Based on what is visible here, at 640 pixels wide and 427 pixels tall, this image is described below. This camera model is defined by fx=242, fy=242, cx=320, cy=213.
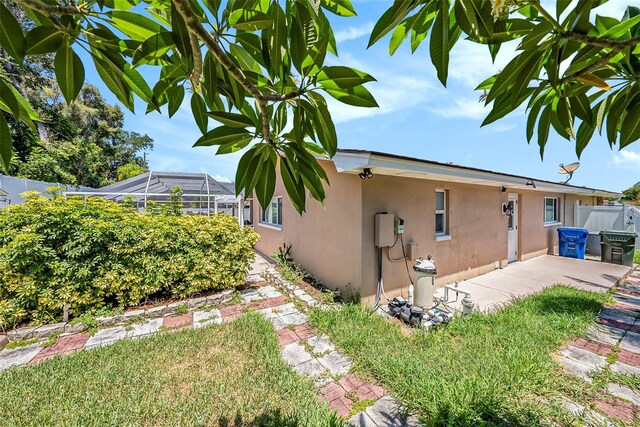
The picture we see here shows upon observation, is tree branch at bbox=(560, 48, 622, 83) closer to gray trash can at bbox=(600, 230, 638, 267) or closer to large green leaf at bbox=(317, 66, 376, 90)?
large green leaf at bbox=(317, 66, 376, 90)

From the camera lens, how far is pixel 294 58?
0.82 meters

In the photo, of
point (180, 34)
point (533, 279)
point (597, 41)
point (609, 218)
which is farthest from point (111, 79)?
point (609, 218)

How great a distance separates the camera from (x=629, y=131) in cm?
95

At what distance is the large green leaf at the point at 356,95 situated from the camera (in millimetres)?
956

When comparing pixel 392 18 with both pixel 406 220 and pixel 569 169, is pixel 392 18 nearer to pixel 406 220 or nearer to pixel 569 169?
pixel 406 220

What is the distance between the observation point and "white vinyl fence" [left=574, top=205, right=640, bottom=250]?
1083 centimetres

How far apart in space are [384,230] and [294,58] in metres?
4.41

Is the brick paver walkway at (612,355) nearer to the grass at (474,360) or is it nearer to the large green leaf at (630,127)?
the grass at (474,360)

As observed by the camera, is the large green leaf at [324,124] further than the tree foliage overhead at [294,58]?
Yes

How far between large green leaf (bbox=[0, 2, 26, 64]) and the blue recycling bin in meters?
14.1

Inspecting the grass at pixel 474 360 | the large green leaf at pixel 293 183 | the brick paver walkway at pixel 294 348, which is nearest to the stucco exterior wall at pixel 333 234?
the brick paver walkway at pixel 294 348

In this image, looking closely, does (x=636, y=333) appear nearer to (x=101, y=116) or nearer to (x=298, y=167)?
(x=298, y=167)

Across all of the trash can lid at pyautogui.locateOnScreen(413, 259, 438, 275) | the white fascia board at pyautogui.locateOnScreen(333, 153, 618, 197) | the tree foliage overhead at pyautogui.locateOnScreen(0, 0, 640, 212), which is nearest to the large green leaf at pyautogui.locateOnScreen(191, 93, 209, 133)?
the tree foliage overhead at pyautogui.locateOnScreen(0, 0, 640, 212)

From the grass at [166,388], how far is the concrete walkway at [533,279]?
3.98 metres
